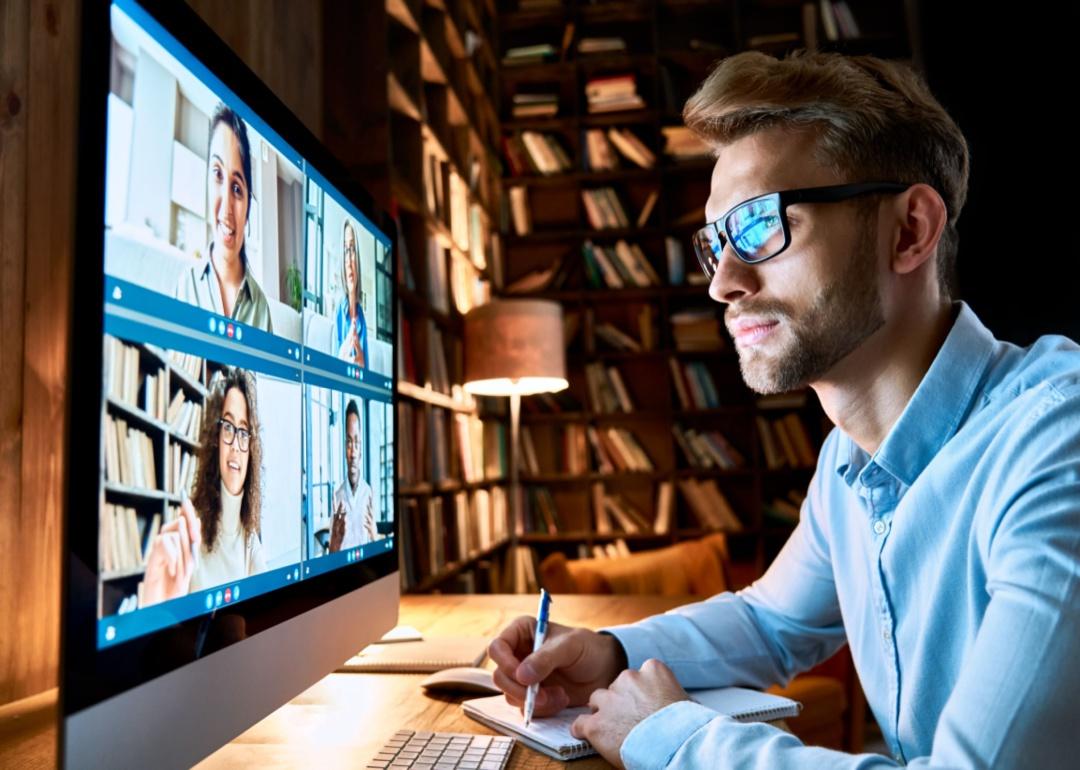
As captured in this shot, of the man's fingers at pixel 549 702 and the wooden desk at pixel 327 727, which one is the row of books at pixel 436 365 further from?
the man's fingers at pixel 549 702

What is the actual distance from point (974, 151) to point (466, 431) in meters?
2.48

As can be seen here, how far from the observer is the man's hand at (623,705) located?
81 centimetres

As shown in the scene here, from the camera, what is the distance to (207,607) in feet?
2.02

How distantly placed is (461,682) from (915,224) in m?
0.81

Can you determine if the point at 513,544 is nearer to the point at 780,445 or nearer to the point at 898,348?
the point at 780,445

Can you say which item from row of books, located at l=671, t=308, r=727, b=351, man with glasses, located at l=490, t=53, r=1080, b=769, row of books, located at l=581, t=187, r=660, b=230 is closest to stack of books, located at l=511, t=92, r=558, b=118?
row of books, located at l=581, t=187, r=660, b=230

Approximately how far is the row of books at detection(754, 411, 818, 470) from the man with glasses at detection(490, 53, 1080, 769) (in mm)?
3045

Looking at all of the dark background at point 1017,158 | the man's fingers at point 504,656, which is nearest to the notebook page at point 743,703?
the man's fingers at point 504,656

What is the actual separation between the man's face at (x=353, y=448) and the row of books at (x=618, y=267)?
3.51 meters

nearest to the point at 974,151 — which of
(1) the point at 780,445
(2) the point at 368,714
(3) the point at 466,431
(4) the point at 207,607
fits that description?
(1) the point at 780,445

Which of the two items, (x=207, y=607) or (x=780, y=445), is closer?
(x=207, y=607)

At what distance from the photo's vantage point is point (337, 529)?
0.90m

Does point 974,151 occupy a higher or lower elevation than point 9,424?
higher

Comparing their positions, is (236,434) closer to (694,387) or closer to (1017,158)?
(1017,158)
